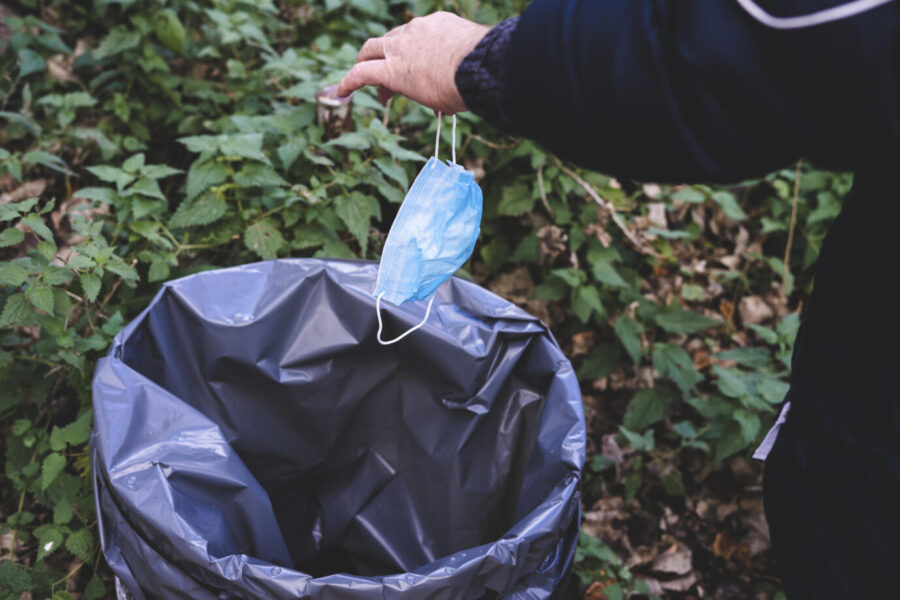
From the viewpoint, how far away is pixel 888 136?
46 cm

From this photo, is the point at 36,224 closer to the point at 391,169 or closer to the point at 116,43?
the point at 391,169

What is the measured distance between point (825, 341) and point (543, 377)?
0.46 m

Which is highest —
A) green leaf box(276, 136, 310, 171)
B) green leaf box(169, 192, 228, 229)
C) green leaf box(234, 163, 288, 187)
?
green leaf box(276, 136, 310, 171)

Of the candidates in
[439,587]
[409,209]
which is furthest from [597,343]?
[439,587]

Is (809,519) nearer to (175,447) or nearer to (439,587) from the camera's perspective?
(439,587)

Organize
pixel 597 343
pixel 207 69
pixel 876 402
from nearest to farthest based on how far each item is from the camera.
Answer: pixel 876 402
pixel 597 343
pixel 207 69

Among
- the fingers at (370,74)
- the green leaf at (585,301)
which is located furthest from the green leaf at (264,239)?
the green leaf at (585,301)

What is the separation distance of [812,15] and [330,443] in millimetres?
1012

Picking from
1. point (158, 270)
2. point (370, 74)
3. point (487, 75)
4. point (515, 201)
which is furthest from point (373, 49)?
point (515, 201)

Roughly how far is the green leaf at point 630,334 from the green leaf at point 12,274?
4.19 feet

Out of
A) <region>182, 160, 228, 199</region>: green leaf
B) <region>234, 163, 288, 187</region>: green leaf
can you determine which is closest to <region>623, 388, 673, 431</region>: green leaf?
<region>234, 163, 288, 187</region>: green leaf

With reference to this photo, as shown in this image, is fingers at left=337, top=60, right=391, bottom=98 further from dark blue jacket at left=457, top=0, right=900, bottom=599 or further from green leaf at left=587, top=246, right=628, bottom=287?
green leaf at left=587, top=246, right=628, bottom=287

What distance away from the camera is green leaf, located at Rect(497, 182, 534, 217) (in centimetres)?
171

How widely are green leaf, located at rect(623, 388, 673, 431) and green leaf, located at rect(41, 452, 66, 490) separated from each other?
1.23 metres
